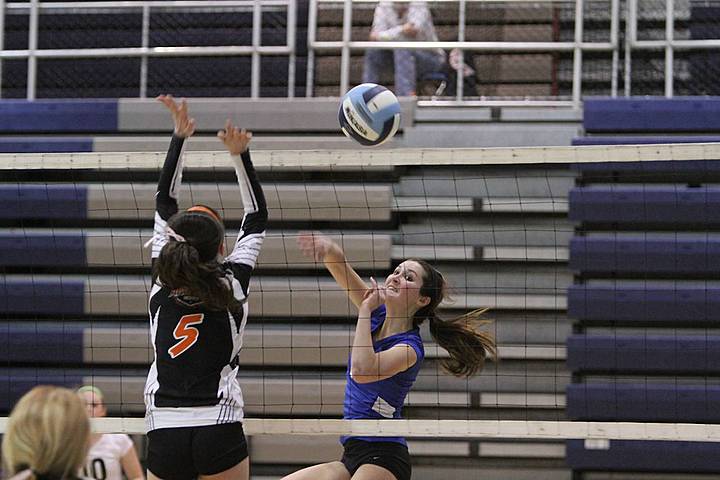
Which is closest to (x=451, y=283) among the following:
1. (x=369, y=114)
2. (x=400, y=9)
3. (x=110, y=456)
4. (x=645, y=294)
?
(x=645, y=294)

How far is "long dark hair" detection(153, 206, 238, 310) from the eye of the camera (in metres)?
4.00

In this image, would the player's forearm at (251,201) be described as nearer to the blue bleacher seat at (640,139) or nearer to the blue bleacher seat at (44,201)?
the blue bleacher seat at (640,139)

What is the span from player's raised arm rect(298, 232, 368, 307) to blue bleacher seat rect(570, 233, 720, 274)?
291 cm

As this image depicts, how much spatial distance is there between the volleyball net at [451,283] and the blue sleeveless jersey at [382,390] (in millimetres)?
2610

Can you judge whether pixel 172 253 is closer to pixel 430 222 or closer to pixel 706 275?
pixel 430 222

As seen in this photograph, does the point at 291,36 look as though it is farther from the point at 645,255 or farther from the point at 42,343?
the point at 645,255

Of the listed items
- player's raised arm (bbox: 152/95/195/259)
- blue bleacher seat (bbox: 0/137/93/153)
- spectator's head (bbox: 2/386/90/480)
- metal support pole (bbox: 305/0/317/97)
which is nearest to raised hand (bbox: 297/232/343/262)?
player's raised arm (bbox: 152/95/195/259)

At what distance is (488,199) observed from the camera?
8.05 meters

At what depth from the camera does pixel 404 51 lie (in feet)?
→ 27.5

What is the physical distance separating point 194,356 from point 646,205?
451 centimetres

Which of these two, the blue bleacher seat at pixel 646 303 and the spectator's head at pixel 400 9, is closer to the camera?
the blue bleacher seat at pixel 646 303

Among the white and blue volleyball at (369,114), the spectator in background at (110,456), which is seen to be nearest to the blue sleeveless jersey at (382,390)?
the white and blue volleyball at (369,114)

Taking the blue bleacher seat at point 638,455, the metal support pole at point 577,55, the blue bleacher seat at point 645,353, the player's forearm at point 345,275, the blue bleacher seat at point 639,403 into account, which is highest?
the metal support pole at point 577,55

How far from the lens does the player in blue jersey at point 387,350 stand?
4625mm
